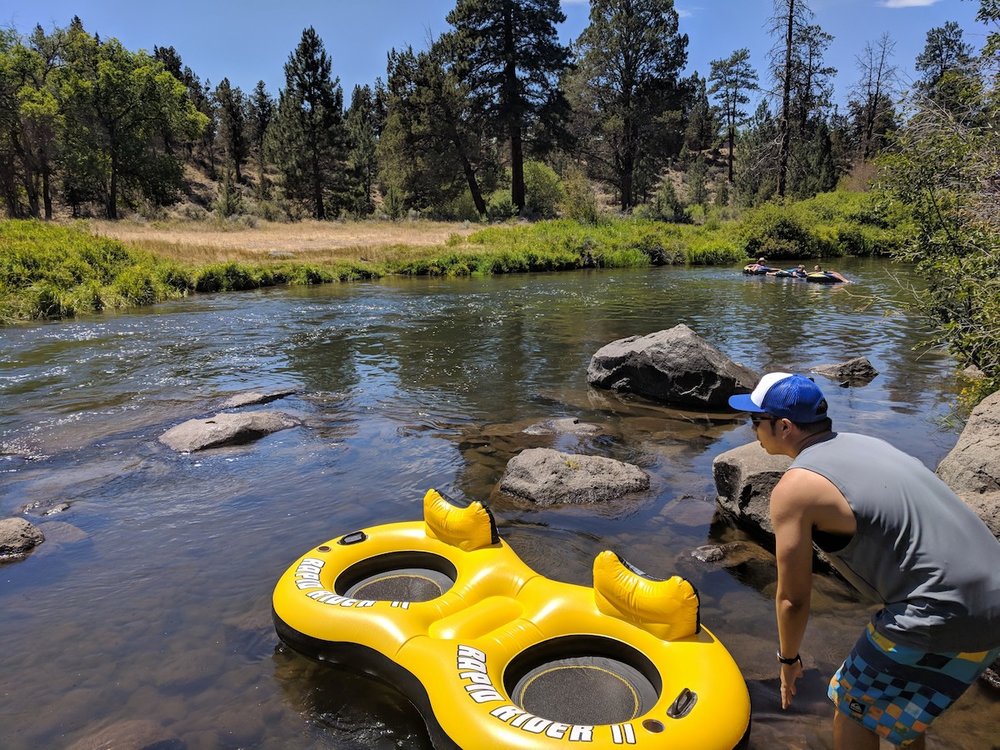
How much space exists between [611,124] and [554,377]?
36480mm

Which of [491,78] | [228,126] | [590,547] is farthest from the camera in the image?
[228,126]

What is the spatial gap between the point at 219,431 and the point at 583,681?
20.0ft

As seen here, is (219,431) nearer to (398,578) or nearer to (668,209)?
(398,578)

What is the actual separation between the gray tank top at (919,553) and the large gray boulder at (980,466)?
2.04m

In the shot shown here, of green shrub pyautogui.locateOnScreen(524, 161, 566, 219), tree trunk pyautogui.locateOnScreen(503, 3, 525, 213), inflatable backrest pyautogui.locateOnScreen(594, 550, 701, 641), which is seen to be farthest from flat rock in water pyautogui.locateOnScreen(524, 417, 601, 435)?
green shrub pyautogui.locateOnScreen(524, 161, 566, 219)

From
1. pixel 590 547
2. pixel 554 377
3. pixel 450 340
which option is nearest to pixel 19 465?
pixel 590 547

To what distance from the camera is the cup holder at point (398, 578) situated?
461cm

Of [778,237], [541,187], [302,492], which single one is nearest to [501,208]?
[541,187]

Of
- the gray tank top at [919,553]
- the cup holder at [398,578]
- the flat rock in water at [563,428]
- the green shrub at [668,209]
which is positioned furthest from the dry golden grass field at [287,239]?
the gray tank top at [919,553]

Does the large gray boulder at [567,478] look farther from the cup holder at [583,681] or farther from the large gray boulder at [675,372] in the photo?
the large gray boulder at [675,372]

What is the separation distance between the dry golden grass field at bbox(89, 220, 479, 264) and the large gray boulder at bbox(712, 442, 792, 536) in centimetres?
2371

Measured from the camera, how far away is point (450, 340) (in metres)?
14.6

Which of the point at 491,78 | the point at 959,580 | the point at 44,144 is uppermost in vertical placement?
the point at 491,78

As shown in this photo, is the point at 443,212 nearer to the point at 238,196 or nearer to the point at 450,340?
the point at 238,196
